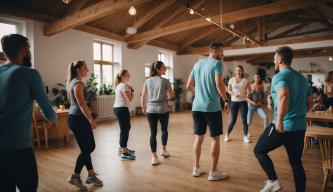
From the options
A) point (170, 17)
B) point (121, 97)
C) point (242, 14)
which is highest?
point (170, 17)

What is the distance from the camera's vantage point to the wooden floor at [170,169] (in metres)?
2.78

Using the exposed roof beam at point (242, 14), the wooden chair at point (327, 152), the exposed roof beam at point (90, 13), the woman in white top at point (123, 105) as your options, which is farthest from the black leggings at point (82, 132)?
the exposed roof beam at point (242, 14)

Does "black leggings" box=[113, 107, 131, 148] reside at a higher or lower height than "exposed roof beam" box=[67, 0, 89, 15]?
lower

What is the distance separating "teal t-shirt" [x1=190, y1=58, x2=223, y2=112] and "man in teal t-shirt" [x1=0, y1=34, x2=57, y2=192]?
5.80 ft

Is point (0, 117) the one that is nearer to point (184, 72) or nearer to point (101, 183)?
point (101, 183)

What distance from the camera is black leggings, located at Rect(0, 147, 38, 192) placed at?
139 cm

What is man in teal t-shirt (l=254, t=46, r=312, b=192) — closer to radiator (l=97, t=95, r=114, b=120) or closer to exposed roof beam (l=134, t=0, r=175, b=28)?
exposed roof beam (l=134, t=0, r=175, b=28)

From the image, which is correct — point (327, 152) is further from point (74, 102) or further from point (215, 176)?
point (74, 102)

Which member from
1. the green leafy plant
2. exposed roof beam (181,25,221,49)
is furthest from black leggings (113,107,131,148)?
exposed roof beam (181,25,221,49)

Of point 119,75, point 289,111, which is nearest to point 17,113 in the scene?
point 289,111

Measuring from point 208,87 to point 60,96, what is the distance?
5.14m

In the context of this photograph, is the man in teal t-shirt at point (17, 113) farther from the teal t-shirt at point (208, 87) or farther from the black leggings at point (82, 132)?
the teal t-shirt at point (208, 87)

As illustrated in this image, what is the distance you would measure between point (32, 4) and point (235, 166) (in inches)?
251

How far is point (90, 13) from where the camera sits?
245 inches
